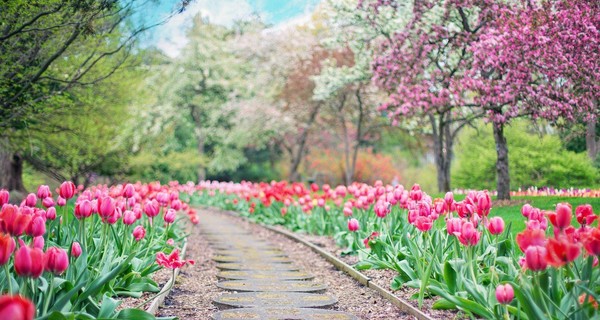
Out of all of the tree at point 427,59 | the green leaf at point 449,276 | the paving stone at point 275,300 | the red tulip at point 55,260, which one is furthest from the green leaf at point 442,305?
the tree at point 427,59

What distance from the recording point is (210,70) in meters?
35.2

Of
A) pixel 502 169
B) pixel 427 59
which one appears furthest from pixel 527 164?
pixel 427 59

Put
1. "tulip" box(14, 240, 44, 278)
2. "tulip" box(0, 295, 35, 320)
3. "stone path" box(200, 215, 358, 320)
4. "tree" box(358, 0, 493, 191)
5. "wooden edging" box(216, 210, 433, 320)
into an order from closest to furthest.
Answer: "tulip" box(0, 295, 35, 320)
"tulip" box(14, 240, 44, 278)
"wooden edging" box(216, 210, 433, 320)
"stone path" box(200, 215, 358, 320)
"tree" box(358, 0, 493, 191)

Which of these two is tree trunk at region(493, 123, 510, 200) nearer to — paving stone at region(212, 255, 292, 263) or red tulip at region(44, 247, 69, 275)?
paving stone at region(212, 255, 292, 263)

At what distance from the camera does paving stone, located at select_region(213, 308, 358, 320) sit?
19.1ft

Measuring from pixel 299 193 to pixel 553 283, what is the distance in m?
9.02

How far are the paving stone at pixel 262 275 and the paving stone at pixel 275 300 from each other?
116 centimetres

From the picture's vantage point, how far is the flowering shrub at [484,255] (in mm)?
3965

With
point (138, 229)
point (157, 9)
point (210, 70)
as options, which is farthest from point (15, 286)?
point (210, 70)

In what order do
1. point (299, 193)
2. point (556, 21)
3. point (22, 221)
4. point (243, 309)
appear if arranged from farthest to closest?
point (299, 193) → point (556, 21) → point (243, 309) → point (22, 221)

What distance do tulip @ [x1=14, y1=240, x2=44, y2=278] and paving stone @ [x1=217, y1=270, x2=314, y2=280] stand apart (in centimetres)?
488

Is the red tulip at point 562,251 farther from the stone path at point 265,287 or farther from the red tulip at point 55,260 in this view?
the red tulip at point 55,260

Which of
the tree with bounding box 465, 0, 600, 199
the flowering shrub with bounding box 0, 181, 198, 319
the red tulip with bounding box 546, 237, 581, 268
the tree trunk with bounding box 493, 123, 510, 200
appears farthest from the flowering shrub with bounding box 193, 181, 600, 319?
the tree trunk with bounding box 493, 123, 510, 200

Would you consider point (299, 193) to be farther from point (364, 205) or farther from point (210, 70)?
point (210, 70)
